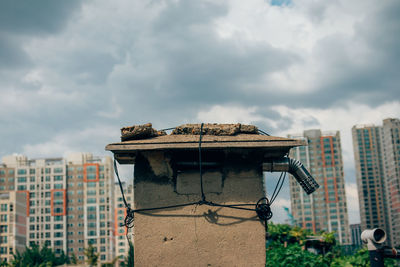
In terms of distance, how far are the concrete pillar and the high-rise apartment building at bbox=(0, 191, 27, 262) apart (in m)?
95.8

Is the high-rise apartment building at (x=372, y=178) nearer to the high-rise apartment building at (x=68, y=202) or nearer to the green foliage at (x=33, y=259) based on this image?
the high-rise apartment building at (x=68, y=202)

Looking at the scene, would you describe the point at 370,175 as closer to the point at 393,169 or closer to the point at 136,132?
the point at 393,169

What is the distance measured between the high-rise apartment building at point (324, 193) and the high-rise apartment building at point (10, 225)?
64.9 m

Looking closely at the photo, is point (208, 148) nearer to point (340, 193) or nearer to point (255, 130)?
point (255, 130)

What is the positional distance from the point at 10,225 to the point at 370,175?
94960 mm

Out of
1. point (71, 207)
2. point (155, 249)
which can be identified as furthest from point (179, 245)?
point (71, 207)

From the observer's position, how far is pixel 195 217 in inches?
182

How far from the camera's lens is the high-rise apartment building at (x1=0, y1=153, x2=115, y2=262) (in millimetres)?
103000

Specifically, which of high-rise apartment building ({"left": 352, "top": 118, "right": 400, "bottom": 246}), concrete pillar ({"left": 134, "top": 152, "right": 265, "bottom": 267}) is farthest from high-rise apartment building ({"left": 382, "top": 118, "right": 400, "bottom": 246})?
concrete pillar ({"left": 134, "top": 152, "right": 265, "bottom": 267})

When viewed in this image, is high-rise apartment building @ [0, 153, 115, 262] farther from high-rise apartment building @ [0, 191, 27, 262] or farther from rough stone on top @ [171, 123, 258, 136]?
rough stone on top @ [171, 123, 258, 136]

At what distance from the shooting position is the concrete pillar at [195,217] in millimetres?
4559

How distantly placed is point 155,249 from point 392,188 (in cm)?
12113

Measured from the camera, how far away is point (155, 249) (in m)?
4.58

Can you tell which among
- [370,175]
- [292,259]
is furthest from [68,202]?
[292,259]
